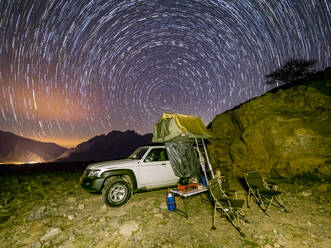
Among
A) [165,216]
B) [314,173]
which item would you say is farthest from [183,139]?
[314,173]

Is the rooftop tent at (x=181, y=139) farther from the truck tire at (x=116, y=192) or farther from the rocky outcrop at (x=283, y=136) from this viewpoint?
the rocky outcrop at (x=283, y=136)

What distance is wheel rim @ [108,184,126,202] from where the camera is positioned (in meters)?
5.22

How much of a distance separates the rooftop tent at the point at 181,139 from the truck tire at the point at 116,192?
201 cm

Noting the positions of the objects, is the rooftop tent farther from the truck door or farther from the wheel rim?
the wheel rim

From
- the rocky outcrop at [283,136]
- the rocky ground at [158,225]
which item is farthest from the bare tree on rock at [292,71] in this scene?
the rocky ground at [158,225]

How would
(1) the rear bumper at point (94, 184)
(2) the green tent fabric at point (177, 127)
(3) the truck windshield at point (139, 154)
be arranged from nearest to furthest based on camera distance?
(1) the rear bumper at point (94, 184)
(2) the green tent fabric at point (177, 127)
(3) the truck windshield at point (139, 154)

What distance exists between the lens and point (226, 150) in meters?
9.81

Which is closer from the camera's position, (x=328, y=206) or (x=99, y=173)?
(x=328, y=206)

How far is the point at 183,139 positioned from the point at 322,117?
6.54 m

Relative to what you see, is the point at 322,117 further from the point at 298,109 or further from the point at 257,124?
the point at 257,124

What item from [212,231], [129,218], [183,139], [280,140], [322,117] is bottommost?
[212,231]

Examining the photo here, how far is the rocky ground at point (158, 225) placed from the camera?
3338 millimetres

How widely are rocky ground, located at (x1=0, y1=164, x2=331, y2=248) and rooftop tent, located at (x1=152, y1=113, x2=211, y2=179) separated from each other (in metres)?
1.28

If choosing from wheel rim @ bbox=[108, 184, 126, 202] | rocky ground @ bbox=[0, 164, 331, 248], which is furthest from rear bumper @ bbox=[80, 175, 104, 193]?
rocky ground @ bbox=[0, 164, 331, 248]
